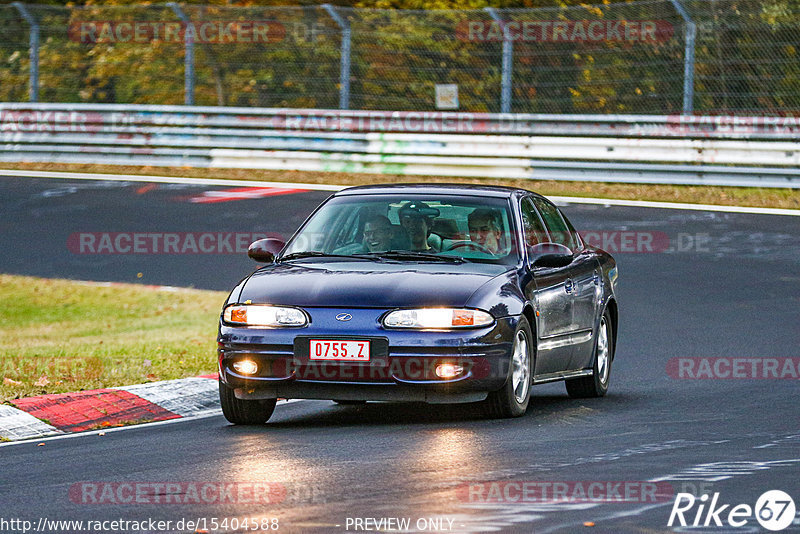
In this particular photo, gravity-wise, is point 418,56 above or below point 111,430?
above

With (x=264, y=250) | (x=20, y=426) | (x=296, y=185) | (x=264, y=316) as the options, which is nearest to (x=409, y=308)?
(x=264, y=316)

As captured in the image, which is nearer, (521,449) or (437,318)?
(521,449)

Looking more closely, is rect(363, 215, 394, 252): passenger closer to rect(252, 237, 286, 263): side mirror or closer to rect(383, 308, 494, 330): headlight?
rect(252, 237, 286, 263): side mirror

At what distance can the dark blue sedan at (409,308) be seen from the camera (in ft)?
28.1

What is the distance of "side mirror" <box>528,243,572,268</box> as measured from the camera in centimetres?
955

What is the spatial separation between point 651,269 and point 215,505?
1156cm

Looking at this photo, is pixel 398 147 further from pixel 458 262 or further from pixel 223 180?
pixel 458 262

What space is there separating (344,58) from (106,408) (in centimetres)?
1710

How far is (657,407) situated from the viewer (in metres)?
9.78

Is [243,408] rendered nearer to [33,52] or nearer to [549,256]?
[549,256]

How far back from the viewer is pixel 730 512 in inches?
242

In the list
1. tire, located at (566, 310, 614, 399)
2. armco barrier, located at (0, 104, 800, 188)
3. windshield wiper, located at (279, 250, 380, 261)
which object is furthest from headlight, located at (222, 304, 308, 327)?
armco barrier, located at (0, 104, 800, 188)

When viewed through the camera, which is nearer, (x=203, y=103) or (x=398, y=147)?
(x=398, y=147)

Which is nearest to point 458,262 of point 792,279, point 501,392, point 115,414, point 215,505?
point 501,392
